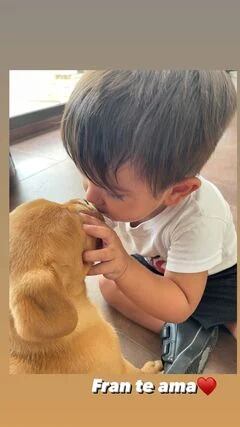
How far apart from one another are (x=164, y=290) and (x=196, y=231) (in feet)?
0.44

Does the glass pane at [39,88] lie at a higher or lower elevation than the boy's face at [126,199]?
higher

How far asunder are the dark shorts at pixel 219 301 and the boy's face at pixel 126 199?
0.89 feet

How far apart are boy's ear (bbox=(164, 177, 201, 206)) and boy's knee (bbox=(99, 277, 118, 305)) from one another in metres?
0.35

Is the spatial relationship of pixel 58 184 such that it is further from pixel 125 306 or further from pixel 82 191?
pixel 125 306

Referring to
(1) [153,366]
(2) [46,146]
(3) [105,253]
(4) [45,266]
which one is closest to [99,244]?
(3) [105,253]

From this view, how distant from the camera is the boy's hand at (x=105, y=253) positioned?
28.7 inches

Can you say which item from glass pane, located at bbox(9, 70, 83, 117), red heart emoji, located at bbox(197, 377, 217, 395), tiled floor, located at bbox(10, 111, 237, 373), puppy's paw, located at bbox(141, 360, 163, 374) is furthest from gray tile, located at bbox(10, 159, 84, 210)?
red heart emoji, located at bbox(197, 377, 217, 395)

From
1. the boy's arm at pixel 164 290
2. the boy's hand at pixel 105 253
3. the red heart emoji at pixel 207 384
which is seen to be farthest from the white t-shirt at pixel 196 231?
the red heart emoji at pixel 207 384

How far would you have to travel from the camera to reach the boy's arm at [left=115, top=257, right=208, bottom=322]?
879 mm

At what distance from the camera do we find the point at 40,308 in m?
0.62

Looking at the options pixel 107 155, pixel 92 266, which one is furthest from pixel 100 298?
pixel 107 155

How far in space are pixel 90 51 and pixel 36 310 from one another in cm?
38

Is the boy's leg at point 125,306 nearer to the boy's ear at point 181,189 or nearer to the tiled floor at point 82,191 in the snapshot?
the tiled floor at point 82,191

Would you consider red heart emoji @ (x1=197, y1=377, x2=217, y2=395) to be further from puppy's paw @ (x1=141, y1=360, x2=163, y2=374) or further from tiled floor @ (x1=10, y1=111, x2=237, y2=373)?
puppy's paw @ (x1=141, y1=360, x2=163, y2=374)
